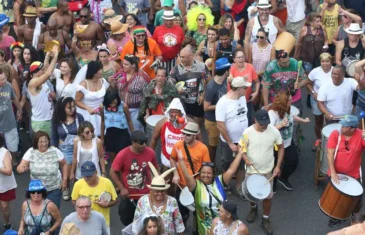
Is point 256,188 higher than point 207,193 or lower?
lower

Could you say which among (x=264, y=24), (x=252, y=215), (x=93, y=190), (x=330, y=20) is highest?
(x=264, y=24)

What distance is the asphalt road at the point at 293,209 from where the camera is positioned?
1017 cm

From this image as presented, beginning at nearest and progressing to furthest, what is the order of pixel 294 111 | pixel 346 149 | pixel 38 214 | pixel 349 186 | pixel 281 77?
pixel 38 214 → pixel 349 186 → pixel 346 149 → pixel 294 111 → pixel 281 77

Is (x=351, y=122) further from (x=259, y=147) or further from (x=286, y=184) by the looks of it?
(x=286, y=184)

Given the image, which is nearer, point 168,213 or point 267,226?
point 168,213

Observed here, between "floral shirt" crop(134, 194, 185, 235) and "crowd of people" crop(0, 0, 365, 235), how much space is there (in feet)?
0.04

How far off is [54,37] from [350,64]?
4.78 meters

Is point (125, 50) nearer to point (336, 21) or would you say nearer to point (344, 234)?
point (336, 21)

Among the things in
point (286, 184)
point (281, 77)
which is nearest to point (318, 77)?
point (281, 77)

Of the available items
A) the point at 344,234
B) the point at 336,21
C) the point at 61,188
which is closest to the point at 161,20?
the point at 336,21

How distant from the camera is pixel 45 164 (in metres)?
9.74

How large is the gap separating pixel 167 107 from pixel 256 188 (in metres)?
1.96

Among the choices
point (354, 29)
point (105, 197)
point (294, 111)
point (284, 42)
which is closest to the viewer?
point (105, 197)

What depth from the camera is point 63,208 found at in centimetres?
1063
